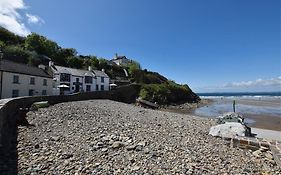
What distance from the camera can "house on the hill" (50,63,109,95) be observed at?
127ft

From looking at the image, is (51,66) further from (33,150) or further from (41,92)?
(33,150)

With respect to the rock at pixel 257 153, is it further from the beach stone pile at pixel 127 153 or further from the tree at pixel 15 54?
the tree at pixel 15 54

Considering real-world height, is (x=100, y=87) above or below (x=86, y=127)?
above

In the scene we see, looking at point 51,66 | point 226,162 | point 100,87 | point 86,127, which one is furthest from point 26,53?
point 226,162

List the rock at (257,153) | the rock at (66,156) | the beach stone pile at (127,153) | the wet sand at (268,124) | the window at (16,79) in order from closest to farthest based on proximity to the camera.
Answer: the beach stone pile at (127,153) → the rock at (66,156) → the rock at (257,153) → the wet sand at (268,124) → the window at (16,79)

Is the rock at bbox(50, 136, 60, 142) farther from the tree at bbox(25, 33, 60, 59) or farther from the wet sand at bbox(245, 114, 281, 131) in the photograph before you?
the tree at bbox(25, 33, 60, 59)

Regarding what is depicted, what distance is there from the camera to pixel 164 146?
966 cm

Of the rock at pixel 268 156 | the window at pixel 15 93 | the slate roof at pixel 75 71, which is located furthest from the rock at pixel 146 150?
the slate roof at pixel 75 71

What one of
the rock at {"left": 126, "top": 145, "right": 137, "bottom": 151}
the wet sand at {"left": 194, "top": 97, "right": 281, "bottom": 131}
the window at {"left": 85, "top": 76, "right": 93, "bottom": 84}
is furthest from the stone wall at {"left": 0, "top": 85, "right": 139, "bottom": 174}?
the wet sand at {"left": 194, "top": 97, "right": 281, "bottom": 131}

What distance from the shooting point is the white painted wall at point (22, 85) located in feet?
80.9

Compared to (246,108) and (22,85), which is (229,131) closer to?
(22,85)

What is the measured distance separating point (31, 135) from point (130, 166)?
21.0ft

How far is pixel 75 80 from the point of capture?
42188mm

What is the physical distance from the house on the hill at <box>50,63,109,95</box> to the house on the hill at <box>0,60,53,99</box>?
10.6ft
